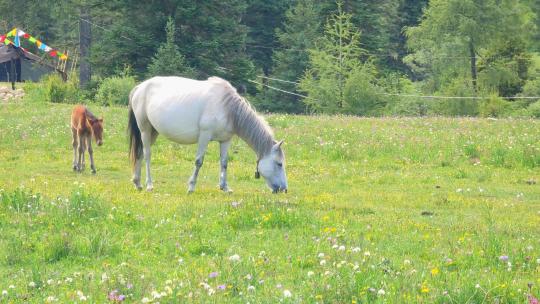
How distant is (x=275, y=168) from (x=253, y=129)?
813 mm

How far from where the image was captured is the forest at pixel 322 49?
48094 millimetres

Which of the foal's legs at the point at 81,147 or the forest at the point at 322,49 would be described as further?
the forest at the point at 322,49

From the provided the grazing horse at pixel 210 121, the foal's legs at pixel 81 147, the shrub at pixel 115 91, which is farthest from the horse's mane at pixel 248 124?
the shrub at pixel 115 91

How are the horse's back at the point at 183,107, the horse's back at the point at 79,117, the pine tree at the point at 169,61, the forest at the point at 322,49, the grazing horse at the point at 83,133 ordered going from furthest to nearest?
the forest at the point at 322,49, the pine tree at the point at 169,61, the horse's back at the point at 79,117, the grazing horse at the point at 83,133, the horse's back at the point at 183,107

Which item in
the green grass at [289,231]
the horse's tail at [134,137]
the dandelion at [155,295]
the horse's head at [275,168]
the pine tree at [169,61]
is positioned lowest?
the green grass at [289,231]

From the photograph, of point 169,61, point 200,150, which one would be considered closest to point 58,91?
point 169,61

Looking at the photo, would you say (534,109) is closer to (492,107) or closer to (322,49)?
(492,107)

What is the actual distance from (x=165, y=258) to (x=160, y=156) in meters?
12.5

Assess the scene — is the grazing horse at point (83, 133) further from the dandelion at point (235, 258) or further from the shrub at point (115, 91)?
the shrub at point (115, 91)

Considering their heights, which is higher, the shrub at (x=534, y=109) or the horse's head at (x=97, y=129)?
the horse's head at (x=97, y=129)

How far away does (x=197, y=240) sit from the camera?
30.1 feet

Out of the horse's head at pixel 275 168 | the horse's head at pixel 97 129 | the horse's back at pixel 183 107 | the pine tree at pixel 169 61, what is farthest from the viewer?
the pine tree at pixel 169 61

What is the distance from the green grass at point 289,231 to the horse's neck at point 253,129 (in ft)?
3.73

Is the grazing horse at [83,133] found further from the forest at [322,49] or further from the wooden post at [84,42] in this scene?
the wooden post at [84,42]
